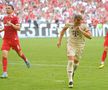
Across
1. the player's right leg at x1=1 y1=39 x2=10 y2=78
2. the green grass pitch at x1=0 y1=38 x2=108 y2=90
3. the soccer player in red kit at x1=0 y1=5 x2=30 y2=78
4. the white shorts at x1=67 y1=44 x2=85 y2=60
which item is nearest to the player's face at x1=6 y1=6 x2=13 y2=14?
the soccer player in red kit at x1=0 y1=5 x2=30 y2=78

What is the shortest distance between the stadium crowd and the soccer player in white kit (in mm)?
32178

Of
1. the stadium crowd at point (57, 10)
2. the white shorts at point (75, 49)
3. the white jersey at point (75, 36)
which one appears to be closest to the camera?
the white shorts at point (75, 49)

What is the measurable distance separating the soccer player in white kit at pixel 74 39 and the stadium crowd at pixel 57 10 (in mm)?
32178

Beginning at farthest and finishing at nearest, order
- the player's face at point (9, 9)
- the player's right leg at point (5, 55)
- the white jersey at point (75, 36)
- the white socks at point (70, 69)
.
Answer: the player's right leg at point (5, 55), the player's face at point (9, 9), the white jersey at point (75, 36), the white socks at point (70, 69)

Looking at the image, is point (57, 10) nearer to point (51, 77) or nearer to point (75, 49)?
point (51, 77)

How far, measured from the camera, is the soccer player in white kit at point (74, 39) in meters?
13.5

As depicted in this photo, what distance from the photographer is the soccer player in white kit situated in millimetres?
13508

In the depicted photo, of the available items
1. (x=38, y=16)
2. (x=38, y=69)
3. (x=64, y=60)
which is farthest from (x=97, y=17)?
(x=38, y=69)

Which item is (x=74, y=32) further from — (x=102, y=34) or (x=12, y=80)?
(x=102, y=34)

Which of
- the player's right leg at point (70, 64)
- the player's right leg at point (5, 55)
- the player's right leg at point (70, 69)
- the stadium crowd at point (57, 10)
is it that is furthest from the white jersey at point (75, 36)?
the stadium crowd at point (57, 10)

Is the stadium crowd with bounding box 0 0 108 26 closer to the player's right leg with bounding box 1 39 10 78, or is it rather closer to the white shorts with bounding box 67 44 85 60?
the player's right leg with bounding box 1 39 10 78

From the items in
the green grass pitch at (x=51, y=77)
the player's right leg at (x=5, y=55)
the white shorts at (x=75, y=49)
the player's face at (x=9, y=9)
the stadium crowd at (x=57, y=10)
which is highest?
the player's face at (x=9, y=9)

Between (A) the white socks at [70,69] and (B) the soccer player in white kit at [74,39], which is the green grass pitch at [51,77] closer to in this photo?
(A) the white socks at [70,69]

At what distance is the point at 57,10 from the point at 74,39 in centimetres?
3578
